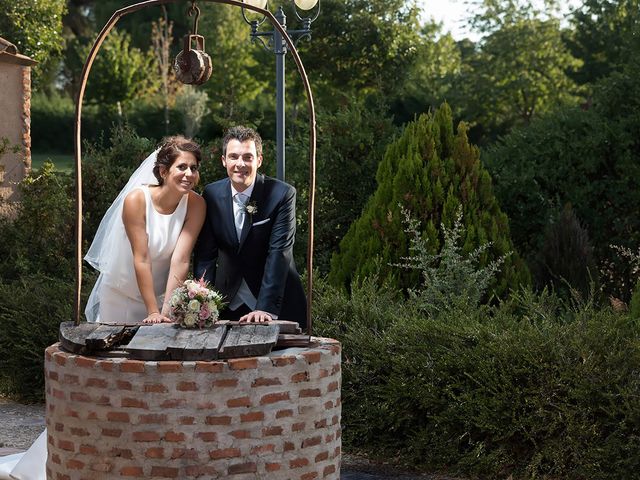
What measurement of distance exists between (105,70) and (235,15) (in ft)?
19.7

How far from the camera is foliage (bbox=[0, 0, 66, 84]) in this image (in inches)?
886

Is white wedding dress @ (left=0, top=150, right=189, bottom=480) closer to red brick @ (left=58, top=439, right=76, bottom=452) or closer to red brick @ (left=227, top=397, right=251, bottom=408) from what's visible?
red brick @ (left=58, top=439, right=76, bottom=452)

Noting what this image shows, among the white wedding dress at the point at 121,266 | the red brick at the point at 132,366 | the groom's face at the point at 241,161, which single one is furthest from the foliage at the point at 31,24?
the red brick at the point at 132,366

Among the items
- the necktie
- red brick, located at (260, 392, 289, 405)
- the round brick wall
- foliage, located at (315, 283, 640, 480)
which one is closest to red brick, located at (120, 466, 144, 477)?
the round brick wall

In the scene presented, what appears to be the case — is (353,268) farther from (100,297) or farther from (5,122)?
(5,122)

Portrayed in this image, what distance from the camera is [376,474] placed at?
635cm

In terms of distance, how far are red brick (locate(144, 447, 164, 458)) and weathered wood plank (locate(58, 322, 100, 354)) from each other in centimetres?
55

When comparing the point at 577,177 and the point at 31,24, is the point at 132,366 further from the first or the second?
the point at 31,24

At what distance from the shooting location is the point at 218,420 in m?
4.12

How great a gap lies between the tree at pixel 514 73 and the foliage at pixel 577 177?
766 inches

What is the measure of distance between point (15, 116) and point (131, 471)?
10608 millimetres

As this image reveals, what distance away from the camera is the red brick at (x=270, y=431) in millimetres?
4207

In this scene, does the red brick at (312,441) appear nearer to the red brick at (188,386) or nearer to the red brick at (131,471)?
the red brick at (188,386)

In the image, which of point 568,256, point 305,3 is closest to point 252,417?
point 568,256
